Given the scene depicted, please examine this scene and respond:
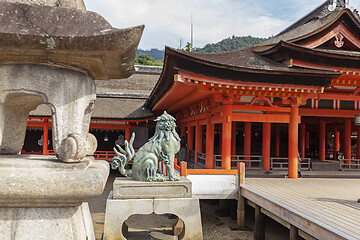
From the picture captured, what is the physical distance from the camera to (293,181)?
9.69 meters

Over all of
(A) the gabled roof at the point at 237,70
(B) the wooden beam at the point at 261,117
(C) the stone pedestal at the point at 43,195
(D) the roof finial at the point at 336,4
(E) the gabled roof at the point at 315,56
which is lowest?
(C) the stone pedestal at the point at 43,195

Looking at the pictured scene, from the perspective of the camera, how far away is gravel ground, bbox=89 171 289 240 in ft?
26.8

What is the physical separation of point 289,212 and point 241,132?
14.2 meters

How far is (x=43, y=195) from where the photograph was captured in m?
2.60

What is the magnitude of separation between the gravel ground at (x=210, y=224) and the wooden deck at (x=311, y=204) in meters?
1.33

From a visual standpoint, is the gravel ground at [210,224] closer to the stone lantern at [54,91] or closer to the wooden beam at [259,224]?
the wooden beam at [259,224]

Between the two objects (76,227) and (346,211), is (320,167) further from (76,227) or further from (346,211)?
(76,227)

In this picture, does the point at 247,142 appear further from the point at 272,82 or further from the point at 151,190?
the point at 151,190

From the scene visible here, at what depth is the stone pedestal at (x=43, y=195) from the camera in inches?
102

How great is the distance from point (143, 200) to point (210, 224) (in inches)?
188

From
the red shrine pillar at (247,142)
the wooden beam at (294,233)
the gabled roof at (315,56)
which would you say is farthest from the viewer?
the red shrine pillar at (247,142)

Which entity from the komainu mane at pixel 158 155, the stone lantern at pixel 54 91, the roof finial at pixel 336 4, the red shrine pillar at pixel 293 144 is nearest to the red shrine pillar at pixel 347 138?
the red shrine pillar at pixel 293 144

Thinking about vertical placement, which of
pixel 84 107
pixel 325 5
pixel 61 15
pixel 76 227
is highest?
pixel 325 5

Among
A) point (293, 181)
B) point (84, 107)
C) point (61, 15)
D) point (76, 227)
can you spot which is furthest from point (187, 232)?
point (293, 181)
